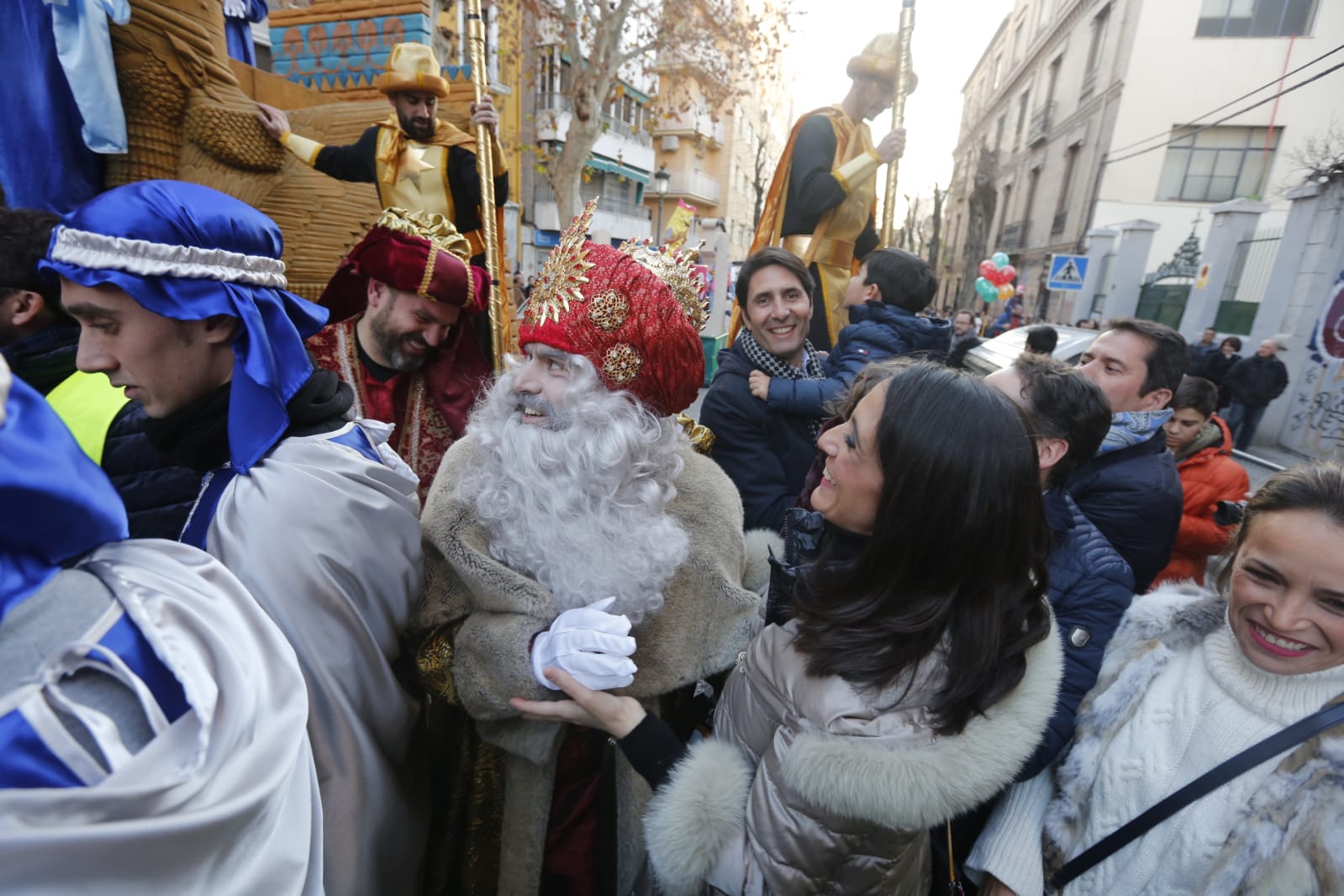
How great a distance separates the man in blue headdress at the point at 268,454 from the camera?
4.33 ft

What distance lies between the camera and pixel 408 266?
2.36 metres

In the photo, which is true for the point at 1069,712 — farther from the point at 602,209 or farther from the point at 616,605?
the point at 602,209

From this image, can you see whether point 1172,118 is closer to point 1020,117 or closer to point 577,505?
point 1020,117

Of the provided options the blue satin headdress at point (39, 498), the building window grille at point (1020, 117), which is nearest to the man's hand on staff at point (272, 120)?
the blue satin headdress at point (39, 498)

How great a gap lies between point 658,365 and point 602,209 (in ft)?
86.8

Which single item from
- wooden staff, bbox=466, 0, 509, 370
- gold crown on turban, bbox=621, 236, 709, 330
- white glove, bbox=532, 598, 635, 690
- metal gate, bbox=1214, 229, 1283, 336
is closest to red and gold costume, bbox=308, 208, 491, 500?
wooden staff, bbox=466, 0, 509, 370

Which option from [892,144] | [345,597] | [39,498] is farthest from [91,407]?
[892,144]

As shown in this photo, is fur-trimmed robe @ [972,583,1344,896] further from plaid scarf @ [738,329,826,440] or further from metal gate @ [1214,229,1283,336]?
metal gate @ [1214,229,1283,336]

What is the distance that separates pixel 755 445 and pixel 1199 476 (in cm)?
264

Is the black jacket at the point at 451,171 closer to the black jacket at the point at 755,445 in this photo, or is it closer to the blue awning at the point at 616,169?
the black jacket at the point at 755,445

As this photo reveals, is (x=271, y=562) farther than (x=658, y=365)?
No

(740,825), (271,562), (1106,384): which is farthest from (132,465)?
(1106,384)

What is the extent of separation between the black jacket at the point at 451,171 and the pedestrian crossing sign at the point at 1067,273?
45.3ft

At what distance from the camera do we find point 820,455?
7.03ft
